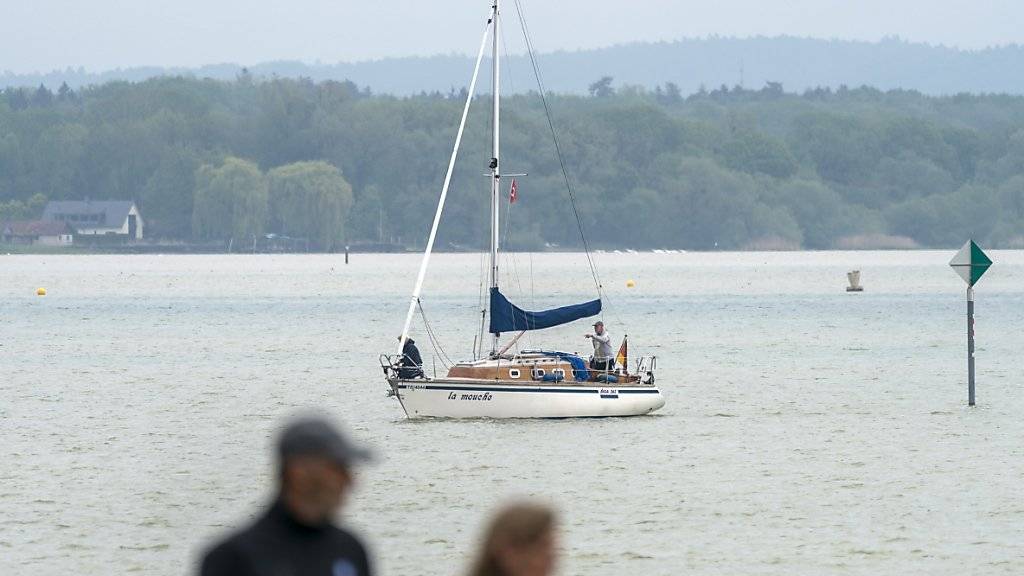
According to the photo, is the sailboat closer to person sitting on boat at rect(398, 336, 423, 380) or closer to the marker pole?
person sitting on boat at rect(398, 336, 423, 380)

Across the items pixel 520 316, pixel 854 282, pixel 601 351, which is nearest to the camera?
pixel 601 351

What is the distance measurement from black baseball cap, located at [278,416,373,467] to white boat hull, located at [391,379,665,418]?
103 ft

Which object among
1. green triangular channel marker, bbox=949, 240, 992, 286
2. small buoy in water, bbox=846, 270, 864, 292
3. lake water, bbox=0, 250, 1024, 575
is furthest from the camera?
small buoy in water, bbox=846, 270, 864, 292

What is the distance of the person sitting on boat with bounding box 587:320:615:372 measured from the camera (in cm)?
3869

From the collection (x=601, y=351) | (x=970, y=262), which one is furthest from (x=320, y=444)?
(x=601, y=351)

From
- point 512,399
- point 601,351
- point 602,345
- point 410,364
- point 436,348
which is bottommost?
point 436,348

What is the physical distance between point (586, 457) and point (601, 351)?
4622 mm

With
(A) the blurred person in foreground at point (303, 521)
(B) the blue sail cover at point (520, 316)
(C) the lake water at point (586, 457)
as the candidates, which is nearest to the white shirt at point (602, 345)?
(B) the blue sail cover at point (520, 316)

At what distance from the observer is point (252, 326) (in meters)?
95.9

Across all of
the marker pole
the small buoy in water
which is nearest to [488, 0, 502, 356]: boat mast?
the marker pole

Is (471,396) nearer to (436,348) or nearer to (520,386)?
(520,386)

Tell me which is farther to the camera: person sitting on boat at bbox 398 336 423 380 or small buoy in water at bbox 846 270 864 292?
small buoy in water at bbox 846 270 864 292

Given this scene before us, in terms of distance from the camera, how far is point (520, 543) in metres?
6.73

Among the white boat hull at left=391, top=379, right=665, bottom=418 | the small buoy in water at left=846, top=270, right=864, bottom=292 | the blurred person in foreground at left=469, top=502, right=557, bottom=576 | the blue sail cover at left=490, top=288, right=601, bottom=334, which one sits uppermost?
the blurred person in foreground at left=469, top=502, right=557, bottom=576
